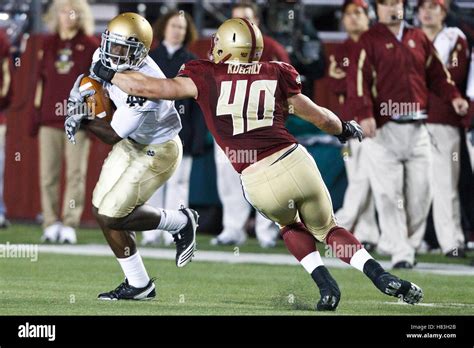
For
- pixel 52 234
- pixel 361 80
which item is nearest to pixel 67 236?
pixel 52 234

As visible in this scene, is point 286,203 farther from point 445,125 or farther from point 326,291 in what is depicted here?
point 445,125

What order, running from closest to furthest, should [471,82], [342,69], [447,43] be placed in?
[447,43] → [471,82] → [342,69]

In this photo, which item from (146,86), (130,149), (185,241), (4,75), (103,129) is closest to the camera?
(146,86)

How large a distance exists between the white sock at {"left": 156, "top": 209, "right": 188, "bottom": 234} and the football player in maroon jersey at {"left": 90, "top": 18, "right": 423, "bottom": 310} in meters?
1.16

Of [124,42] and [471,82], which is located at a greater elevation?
[124,42]

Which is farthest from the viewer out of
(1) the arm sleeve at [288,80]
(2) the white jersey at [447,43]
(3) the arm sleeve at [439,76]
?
(2) the white jersey at [447,43]

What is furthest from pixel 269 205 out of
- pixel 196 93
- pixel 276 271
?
pixel 276 271

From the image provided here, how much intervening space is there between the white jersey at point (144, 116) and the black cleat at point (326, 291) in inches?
58.2

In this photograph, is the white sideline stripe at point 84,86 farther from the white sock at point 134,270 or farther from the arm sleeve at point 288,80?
the arm sleeve at point 288,80

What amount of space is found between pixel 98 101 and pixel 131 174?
20.2 inches

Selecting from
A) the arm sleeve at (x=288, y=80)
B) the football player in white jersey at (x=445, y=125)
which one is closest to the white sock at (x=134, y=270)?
the arm sleeve at (x=288, y=80)

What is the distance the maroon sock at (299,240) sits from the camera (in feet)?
25.9

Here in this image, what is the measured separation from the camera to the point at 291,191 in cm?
768
